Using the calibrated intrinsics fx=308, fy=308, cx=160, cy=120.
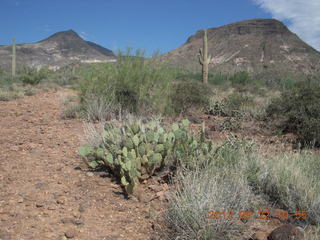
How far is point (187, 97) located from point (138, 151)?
5.07 m

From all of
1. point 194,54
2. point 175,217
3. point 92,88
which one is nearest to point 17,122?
point 92,88

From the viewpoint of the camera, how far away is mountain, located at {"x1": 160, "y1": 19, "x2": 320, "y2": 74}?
48.0m

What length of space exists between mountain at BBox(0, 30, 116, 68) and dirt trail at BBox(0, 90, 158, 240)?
66.8 m

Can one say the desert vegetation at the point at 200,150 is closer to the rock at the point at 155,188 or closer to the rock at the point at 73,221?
the rock at the point at 155,188

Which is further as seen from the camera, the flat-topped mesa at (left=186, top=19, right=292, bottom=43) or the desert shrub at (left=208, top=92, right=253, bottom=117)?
the flat-topped mesa at (left=186, top=19, right=292, bottom=43)

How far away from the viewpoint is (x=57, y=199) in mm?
3455

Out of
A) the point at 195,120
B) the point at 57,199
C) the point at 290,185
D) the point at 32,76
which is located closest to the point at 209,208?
the point at 290,185

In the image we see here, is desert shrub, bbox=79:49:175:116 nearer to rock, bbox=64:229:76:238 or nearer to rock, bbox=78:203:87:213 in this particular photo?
rock, bbox=78:203:87:213

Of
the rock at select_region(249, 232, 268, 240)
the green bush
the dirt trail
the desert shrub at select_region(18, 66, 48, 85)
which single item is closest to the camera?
the rock at select_region(249, 232, 268, 240)

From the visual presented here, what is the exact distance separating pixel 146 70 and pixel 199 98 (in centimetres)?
184

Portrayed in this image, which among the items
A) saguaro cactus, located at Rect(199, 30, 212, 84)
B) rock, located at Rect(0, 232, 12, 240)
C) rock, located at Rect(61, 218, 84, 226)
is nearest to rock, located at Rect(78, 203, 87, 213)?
rock, located at Rect(61, 218, 84, 226)

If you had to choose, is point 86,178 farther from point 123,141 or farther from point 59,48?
point 59,48

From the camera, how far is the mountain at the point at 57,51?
241 ft

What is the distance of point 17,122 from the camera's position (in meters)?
7.45
